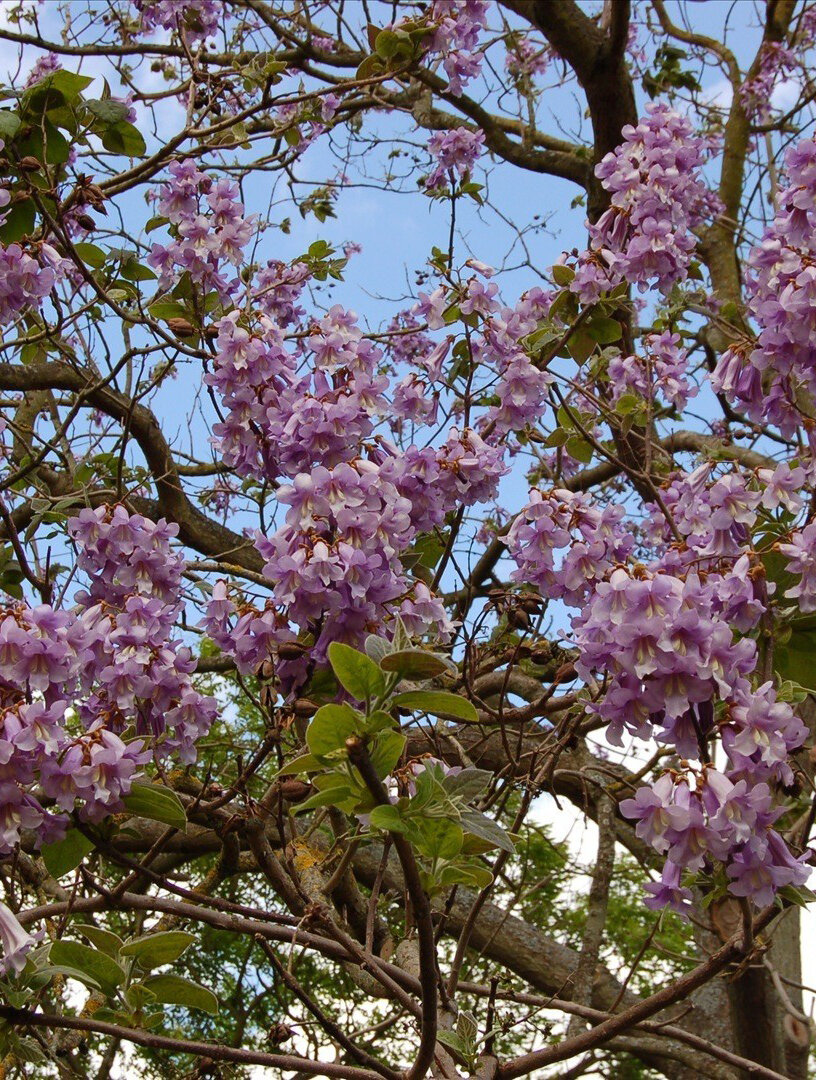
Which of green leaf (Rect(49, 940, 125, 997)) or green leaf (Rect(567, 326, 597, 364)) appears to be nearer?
green leaf (Rect(49, 940, 125, 997))

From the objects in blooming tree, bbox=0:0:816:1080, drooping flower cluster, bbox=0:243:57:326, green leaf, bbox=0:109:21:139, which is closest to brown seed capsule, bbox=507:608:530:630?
blooming tree, bbox=0:0:816:1080

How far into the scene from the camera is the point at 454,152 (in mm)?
3195

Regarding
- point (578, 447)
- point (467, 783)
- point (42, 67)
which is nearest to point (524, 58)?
point (42, 67)

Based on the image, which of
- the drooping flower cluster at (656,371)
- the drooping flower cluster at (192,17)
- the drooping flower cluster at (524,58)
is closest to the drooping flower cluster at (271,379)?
the drooping flower cluster at (656,371)

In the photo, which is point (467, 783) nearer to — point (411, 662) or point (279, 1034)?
point (411, 662)

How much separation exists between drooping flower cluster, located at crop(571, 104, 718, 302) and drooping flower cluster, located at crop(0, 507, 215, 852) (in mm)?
1018

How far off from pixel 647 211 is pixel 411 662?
147 cm

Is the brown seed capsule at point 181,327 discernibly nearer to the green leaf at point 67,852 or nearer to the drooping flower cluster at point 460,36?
the green leaf at point 67,852

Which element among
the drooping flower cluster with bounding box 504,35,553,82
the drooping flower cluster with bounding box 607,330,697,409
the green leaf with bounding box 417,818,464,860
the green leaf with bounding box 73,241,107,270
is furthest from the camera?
→ the drooping flower cluster with bounding box 504,35,553,82

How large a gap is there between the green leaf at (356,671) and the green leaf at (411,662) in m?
0.01

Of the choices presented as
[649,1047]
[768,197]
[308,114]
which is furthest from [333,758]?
[768,197]

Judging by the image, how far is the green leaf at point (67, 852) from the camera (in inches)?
53.6

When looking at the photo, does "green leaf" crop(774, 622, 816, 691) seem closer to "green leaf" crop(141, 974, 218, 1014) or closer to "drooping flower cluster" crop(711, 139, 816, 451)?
"drooping flower cluster" crop(711, 139, 816, 451)

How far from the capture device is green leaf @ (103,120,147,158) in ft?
7.38
